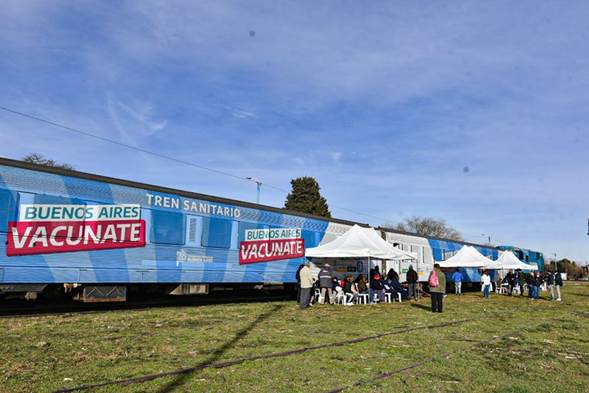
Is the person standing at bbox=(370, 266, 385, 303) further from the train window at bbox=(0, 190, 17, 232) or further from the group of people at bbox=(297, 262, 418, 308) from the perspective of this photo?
the train window at bbox=(0, 190, 17, 232)

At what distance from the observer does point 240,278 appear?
53.8ft

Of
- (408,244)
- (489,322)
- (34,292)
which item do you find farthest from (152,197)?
(408,244)

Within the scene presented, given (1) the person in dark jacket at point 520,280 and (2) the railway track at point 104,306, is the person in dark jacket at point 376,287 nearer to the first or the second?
(2) the railway track at point 104,306

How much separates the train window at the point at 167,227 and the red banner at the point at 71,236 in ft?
1.33

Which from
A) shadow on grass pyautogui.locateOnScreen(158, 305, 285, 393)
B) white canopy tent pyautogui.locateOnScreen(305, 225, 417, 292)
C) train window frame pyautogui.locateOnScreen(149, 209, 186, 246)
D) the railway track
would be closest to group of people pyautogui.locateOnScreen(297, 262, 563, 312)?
white canopy tent pyautogui.locateOnScreen(305, 225, 417, 292)

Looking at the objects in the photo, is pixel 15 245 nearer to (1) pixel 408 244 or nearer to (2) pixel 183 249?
(2) pixel 183 249

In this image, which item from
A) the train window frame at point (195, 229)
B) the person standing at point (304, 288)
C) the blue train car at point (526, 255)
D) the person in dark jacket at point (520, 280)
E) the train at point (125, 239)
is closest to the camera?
the train at point (125, 239)

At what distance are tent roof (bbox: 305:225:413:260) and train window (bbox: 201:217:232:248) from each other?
383 cm

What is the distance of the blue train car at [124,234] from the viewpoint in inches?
451

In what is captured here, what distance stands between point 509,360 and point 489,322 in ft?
18.0

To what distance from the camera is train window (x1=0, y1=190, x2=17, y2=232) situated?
11.1 meters

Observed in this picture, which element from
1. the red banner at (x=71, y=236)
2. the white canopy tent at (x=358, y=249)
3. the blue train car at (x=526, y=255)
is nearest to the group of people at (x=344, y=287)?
the white canopy tent at (x=358, y=249)

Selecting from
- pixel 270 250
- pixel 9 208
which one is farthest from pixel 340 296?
pixel 9 208

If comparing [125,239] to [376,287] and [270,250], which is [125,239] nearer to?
[270,250]
